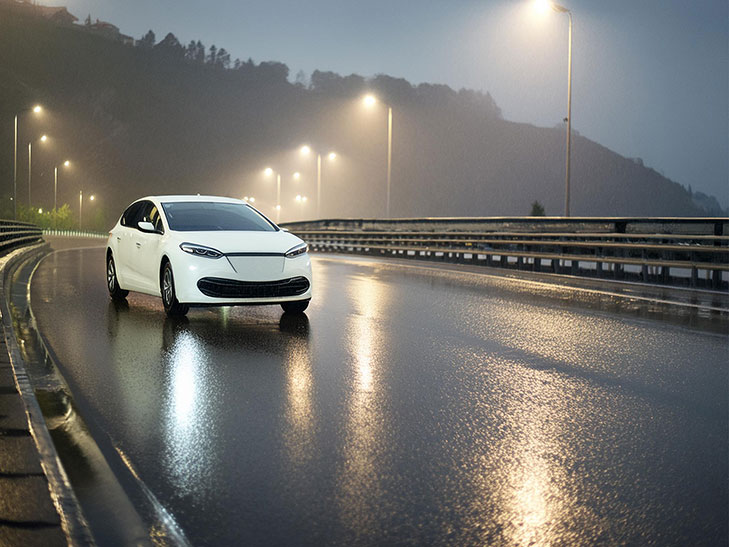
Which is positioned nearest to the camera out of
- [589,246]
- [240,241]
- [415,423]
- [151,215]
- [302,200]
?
[415,423]

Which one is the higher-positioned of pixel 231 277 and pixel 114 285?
pixel 231 277

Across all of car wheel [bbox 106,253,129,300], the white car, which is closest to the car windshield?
the white car

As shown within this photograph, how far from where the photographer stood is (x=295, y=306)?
11.5 m

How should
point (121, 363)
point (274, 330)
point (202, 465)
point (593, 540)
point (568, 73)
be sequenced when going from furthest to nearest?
point (568, 73), point (274, 330), point (121, 363), point (202, 465), point (593, 540)

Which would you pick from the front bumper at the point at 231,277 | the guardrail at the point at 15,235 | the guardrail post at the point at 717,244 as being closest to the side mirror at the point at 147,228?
the front bumper at the point at 231,277

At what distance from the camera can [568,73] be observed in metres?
27.3

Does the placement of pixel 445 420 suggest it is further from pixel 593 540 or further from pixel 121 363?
pixel 121 363

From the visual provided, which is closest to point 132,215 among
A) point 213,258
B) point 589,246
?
point 213,258

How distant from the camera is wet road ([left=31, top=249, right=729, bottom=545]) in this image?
3896 millimetres

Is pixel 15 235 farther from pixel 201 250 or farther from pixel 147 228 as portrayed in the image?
pixel 201 250

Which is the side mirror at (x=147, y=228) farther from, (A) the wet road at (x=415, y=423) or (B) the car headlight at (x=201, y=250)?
(A) the wet road at (x=415, y=423)

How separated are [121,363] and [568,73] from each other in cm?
2220

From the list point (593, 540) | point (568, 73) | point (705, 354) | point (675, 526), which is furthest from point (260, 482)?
point (568, 73)

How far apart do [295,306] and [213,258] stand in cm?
130
